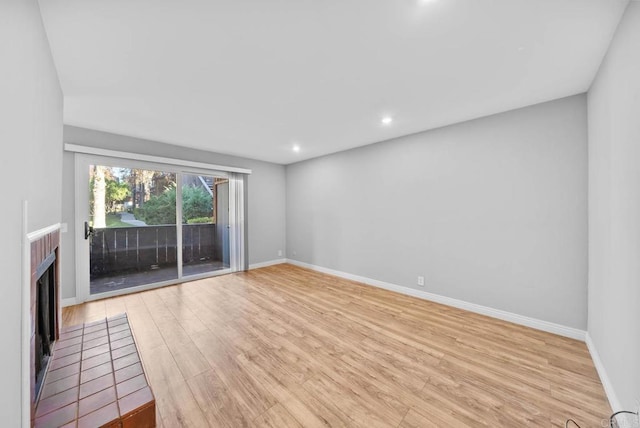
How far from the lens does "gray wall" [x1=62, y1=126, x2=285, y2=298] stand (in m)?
3.15

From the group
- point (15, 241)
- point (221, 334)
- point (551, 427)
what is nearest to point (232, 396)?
point (221, 334)

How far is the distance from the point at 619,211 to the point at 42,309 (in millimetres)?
3814

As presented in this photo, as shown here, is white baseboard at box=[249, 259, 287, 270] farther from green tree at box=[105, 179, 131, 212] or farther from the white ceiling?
the white ceiling

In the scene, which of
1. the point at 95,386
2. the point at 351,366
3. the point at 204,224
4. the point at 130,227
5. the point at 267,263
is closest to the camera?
the point at 95,386

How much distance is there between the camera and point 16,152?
96cm

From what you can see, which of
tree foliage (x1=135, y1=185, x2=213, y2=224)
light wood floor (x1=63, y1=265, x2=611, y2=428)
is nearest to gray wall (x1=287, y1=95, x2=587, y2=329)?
light wood floor (x1=63, y1=265, x2=611, y2=428)

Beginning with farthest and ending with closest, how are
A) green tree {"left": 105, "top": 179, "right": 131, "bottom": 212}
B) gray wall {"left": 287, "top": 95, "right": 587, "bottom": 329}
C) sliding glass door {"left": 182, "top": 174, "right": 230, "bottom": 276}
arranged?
sliding glass door {"left": 182, "top": 174, "right": 230, "bottom": 276} < green tree {"left": 105, "top": 179, "right": 131, "bottom": 212} < gray wall {"left": 287, "top": 95, "right": 587, "bottom": 329}

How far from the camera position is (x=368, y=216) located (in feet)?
13.3

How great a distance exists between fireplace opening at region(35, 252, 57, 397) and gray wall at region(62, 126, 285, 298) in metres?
1.69

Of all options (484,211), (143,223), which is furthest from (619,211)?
(143,223)

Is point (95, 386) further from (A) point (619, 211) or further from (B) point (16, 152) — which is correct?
(A) point (619, 211)

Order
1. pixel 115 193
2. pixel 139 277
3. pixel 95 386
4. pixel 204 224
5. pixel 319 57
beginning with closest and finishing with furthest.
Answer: pixel 95 386
pixel 319 57
pixel 115 193
pixel 139 277
pixel 204 224

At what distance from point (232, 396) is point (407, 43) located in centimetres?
269

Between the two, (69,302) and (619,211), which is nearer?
(619,211)
